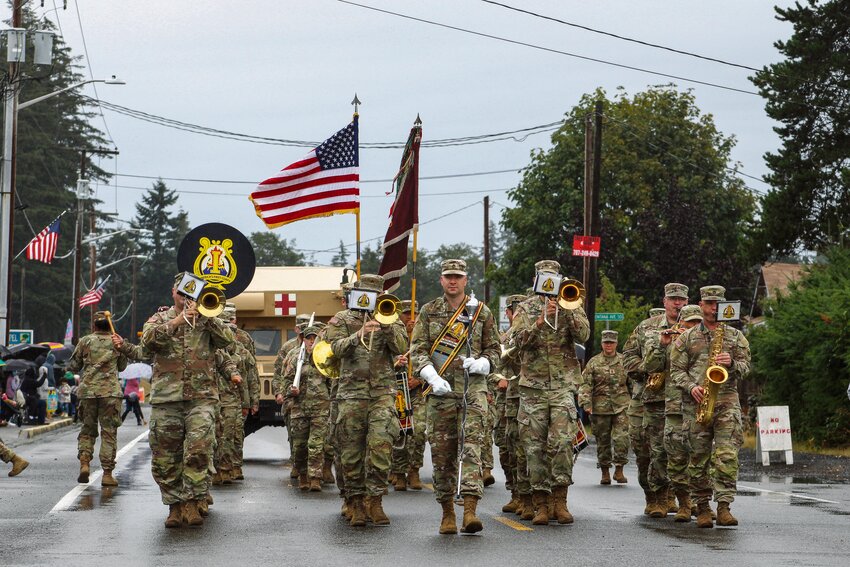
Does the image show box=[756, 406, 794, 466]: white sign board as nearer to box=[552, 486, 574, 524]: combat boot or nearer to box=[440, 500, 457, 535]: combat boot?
box=[552, 486, 574, 524]: combat boot

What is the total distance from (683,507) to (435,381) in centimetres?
307

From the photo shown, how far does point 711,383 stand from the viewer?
12734 mm

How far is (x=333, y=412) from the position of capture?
42.7 ft

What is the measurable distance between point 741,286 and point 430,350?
44089 mm

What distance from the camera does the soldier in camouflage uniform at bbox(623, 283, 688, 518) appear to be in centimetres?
1377

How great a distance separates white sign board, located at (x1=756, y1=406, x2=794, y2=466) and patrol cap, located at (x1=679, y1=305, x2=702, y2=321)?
32.7ft

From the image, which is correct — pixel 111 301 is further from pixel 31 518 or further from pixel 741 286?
pixel 31 518

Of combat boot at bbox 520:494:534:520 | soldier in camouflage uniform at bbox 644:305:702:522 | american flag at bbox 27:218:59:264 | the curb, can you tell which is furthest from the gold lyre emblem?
american flag at bbox 27:218:59:264

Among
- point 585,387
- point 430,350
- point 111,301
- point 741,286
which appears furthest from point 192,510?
point 111,301

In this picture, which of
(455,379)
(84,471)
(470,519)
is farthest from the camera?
(84,471)

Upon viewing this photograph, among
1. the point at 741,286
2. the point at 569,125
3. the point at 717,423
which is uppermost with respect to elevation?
the point at 569,125

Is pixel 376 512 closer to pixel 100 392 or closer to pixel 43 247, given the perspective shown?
pixel 100 392

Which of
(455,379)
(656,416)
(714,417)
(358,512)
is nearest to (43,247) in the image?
(656,416)

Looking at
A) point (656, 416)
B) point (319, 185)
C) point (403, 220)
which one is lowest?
point (656, 416)
